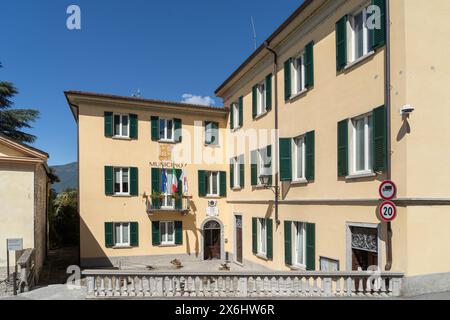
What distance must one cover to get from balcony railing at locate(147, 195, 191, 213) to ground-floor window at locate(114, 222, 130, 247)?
1.56 meters

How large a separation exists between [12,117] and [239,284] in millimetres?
26621

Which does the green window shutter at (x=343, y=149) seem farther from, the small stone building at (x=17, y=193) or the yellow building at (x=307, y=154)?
the small stone building at (x=17, y=193)

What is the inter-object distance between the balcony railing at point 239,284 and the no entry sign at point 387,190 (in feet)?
5.83

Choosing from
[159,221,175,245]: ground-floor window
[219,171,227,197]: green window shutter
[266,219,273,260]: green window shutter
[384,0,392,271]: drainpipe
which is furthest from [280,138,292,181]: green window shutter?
[159,221,175,245]: ground-floor window

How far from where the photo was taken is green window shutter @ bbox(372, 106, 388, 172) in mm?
8102

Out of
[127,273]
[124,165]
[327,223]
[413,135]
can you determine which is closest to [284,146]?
[327,223]

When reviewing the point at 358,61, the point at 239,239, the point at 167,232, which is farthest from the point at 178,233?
the point at 358,61

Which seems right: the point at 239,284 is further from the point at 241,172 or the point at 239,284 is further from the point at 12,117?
the point at 12,117

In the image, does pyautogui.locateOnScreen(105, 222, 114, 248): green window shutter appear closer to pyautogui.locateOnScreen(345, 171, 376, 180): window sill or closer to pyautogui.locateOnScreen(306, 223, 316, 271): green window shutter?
pyautogui.locateOnScreen(306, 223, 316, 271): green window shutter

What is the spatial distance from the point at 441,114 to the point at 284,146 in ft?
18.6

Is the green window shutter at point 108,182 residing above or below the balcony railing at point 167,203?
above

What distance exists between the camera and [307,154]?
11.5 meters

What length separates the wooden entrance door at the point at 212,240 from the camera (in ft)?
63.4


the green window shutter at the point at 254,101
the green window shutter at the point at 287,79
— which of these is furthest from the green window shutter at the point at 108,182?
the green window shutter at the point at 287,79
